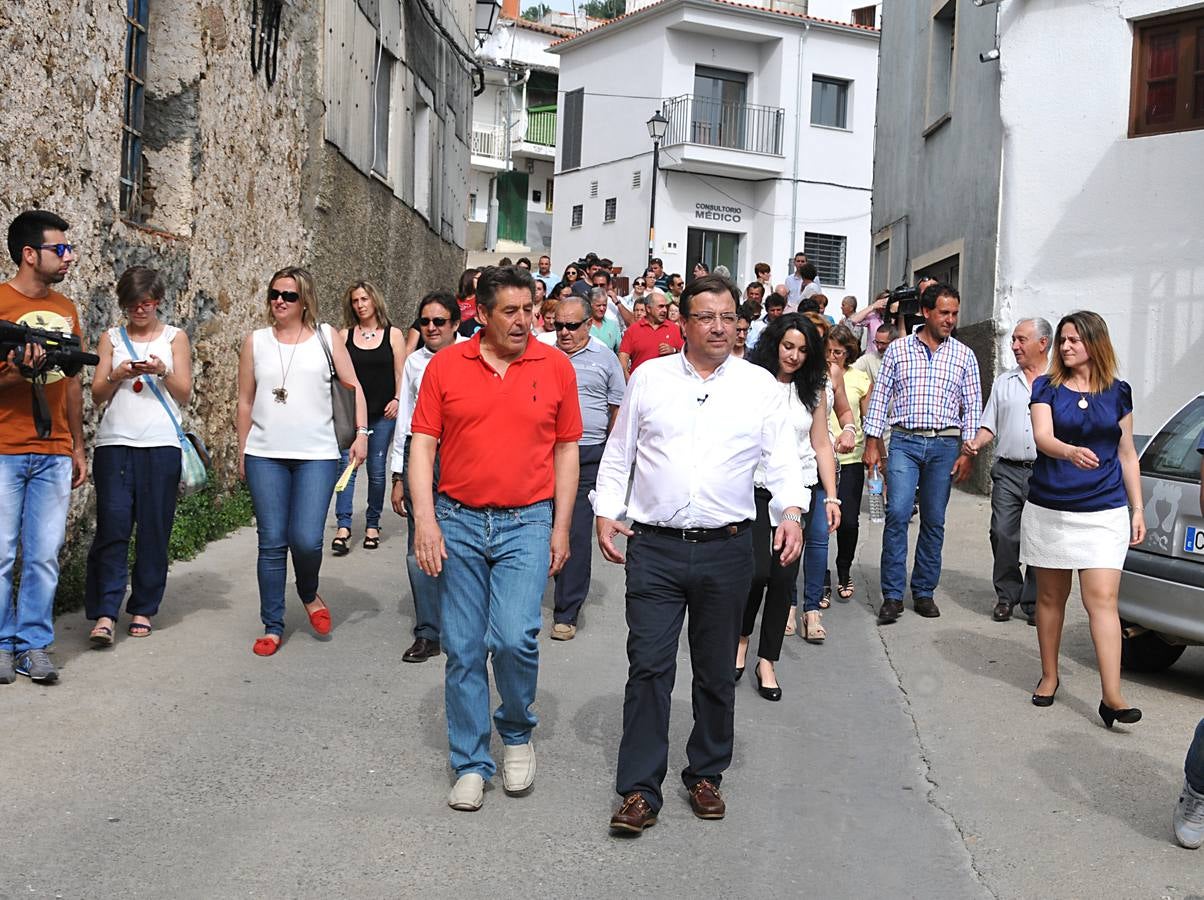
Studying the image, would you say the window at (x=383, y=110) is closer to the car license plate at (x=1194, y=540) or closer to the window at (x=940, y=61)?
the window at (x=940, y=61)

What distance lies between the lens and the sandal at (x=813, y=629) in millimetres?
8297

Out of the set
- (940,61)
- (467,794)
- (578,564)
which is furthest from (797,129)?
(467,794)

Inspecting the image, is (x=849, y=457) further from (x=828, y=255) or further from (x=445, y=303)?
(x=828, y=255)

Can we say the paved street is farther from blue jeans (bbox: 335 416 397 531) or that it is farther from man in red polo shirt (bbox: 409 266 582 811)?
blue jeans (bbox: 335 416 397 531)

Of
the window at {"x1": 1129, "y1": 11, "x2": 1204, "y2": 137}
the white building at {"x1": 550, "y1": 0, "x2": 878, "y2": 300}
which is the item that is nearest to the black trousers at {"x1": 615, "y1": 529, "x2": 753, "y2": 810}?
the window at {"x1": 1129, "y1": 11, "x2": 1204, "y2": 137}

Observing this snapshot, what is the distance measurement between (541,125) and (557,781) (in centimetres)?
4736

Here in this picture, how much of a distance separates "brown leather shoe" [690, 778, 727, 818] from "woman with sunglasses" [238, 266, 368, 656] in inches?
110

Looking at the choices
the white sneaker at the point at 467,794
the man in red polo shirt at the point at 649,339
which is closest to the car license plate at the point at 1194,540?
the white sneaker at the point at 467,794

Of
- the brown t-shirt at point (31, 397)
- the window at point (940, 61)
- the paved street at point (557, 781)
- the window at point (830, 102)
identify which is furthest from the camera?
the window at point (830, 102)

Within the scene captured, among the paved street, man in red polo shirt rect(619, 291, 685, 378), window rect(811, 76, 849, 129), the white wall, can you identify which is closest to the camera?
the paved street

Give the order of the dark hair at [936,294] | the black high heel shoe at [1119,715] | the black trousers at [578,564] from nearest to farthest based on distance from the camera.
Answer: the black high heel shoe at [1119,715]
the black trousers at [578,564]
the dark hair at [936,294]

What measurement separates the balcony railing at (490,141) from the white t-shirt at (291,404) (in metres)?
43.1

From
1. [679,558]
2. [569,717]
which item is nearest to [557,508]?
[679,558]

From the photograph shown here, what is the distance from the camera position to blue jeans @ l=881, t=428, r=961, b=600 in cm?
898
